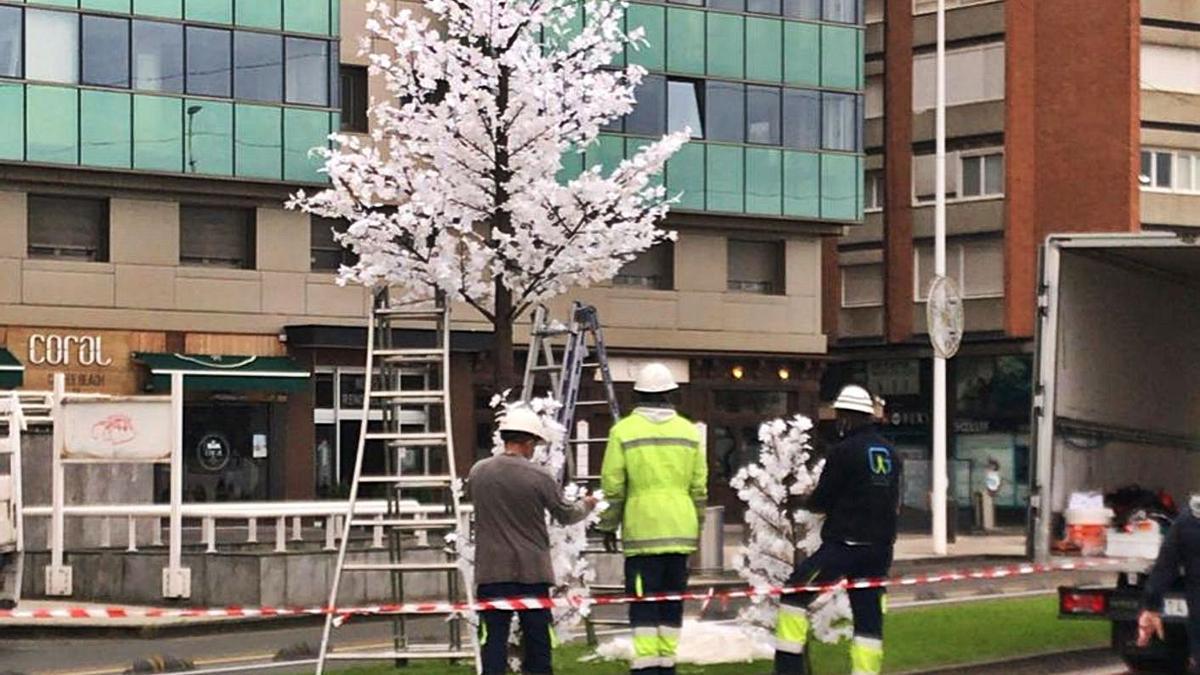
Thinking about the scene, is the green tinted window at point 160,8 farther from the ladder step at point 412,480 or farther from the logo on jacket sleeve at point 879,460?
the logo on jacket sleeve at point 879,460

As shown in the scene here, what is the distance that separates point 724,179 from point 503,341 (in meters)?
24.5

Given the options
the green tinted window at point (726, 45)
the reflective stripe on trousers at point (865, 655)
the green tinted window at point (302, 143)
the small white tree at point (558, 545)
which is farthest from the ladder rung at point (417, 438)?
the green tinted window at point (726, 45)

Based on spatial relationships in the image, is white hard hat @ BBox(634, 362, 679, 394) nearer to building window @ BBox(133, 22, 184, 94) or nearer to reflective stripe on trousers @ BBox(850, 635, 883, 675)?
reflective stripe on trousers @ BBox(850, 635, 883, 675)

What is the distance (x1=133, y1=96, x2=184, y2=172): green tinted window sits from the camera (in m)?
41.2

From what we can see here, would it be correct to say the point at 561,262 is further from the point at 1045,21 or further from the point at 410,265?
the point at 1045,21

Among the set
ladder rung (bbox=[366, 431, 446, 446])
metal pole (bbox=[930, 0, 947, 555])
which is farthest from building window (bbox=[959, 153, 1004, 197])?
ladder rung (bbox=[366, 431, 446, 446])

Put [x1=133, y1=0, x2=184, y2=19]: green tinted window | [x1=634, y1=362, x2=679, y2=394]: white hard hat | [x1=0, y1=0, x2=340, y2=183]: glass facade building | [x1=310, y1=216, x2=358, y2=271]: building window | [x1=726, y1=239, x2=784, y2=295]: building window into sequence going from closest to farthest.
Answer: [x1=634, y1=362, x2=679, y2=394]: white hard hat → [x1=0, y1=0, x2=340, y2=183]: glass facade building → [x1=133, y1=0, x2=184, y2=19]: green tinted window → [x1=310, y1=216, x2=358, y2=271]: building window → [x1=726, y1=239, x2=784, y2=295]: building window

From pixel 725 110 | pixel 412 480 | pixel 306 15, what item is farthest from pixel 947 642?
pixel 725 110

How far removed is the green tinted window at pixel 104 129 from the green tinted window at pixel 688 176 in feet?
39.1

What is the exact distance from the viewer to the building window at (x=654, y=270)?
4889 centimetres

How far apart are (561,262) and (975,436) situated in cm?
3295

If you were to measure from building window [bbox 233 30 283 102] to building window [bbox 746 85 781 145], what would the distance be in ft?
36.9

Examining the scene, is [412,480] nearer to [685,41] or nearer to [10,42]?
[10,42]

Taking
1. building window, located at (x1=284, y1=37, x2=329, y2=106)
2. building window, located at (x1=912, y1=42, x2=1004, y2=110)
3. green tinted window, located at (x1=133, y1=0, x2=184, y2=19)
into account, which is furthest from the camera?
building window, located at (x1=912, y1=42, x2=1004, y2=110)
